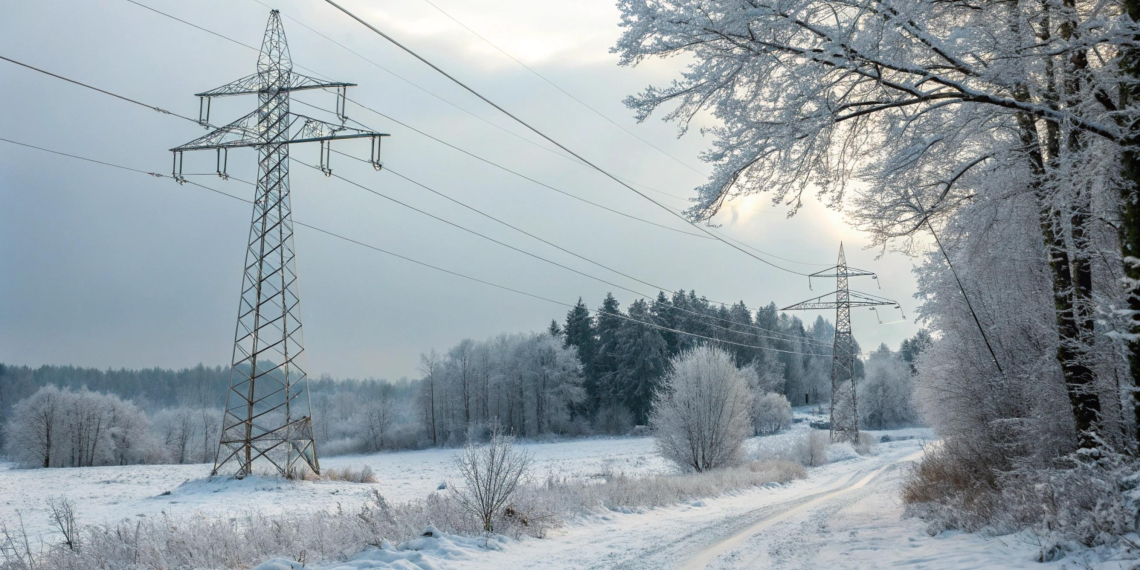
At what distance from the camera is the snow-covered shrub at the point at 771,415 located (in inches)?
2509

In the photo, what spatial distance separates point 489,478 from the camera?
35.1 ft

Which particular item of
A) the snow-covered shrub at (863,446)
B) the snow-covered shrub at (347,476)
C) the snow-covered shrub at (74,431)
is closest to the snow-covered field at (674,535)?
the snow-covered shrub at (347,476)

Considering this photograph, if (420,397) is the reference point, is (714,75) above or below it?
above

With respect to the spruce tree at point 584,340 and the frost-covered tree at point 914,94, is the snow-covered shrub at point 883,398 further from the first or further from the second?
the frost-covered tree at point 914,94

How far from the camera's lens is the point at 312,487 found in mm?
20125

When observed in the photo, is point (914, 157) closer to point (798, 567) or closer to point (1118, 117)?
point (1118, 117)

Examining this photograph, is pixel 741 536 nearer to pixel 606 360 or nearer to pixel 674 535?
pixel 674 535

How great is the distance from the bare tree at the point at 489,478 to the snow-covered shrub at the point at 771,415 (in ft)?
184

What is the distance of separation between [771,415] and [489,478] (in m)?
59.5

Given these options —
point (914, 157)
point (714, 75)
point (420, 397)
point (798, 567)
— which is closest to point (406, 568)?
point (798, 567)

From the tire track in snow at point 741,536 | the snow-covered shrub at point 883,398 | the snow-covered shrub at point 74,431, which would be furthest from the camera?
the snow-covered shrub at point 883,398

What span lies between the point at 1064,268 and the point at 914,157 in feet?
15.3

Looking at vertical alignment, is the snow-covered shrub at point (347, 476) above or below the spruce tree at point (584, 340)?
below

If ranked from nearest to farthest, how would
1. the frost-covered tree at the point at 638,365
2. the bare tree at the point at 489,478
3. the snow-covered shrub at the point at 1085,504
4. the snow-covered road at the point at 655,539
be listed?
the snow-covered shrub at the point at 1085,504 < the snow-covered road at the point at 655,539 < the bare tree at the point at 489,478 < the frost-covered tree at the point at 638,365
